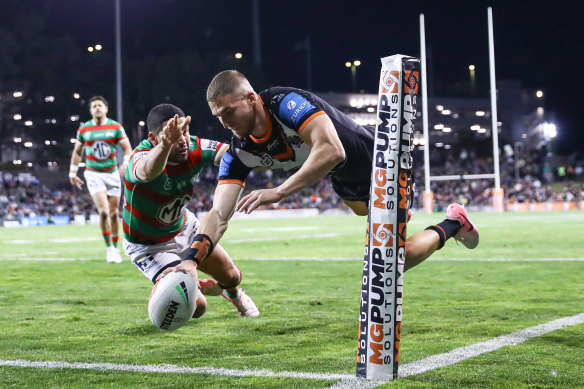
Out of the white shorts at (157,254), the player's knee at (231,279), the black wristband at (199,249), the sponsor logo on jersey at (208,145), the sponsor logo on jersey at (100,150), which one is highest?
the sponsor logo on jersey at (100,150)

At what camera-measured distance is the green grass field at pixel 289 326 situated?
3943 mm

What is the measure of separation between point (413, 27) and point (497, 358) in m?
84.6

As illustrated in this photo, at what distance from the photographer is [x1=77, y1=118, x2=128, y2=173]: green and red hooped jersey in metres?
12.1

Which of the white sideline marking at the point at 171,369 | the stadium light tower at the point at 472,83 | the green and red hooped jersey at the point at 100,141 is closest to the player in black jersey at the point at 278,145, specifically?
the white sideline marking at the point at 171,369

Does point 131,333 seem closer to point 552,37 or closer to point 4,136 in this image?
point 4,136

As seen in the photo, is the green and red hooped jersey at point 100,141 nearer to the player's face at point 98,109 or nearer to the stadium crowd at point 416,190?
the player's face at point 98,109

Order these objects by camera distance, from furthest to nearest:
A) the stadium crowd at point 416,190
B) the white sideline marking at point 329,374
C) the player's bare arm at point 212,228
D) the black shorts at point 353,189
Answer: the stadium crowd at point 416,190 < the black shorts at point 353,189 < the player's bare arm at point 212,228 < the white sideline marking at point 329,374

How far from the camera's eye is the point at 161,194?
18.7 ft

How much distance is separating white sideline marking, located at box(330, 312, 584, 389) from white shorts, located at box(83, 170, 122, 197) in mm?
8102

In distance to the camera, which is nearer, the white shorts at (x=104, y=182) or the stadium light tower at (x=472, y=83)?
the white shorts at (x=104, y=182)

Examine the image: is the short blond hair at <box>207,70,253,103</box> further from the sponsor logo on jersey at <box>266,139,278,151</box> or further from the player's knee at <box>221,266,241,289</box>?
the player's knee at <box>221,266,241,289</box>

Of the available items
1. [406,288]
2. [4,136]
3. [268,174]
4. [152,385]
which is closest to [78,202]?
[4,136]

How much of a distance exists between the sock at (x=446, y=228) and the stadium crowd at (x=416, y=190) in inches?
1342

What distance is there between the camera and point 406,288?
8.18 meters
